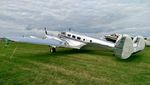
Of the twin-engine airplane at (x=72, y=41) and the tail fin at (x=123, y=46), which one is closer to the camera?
the tail fin at (x=123, y=46)

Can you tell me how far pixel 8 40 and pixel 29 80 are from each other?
8346 mm

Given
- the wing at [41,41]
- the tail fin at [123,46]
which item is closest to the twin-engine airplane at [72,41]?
the wing at [41,41]

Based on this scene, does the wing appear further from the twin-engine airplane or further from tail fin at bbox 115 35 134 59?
tail fin at bbox 115 35 134 59

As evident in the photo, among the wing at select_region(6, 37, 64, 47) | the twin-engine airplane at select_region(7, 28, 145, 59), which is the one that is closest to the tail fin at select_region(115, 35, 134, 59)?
the twin-engine airplane at select_region(7, 28, 145, 59)

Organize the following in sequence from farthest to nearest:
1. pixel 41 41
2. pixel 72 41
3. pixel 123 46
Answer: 1. pixel 72 41
2. pixel 41 41
3. pixel 123 46

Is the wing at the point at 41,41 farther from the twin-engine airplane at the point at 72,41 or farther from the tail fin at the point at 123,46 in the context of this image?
the tail fin at the point at 123,46

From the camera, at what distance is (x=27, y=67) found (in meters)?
14.4

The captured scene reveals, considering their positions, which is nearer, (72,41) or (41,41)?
(41,41)

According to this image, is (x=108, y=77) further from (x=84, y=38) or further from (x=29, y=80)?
(x=84, y=38)

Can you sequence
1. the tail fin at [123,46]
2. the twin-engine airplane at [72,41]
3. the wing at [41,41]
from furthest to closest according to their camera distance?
the wing at [41,41]
the twin-engine airplane at [72,41]
the tail fin at [123,46]

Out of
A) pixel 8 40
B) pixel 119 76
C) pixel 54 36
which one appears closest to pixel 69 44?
pixel 54 36

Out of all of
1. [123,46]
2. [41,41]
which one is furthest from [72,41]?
[123,46]

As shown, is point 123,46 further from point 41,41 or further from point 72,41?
point 72,41

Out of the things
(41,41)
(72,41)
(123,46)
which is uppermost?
(123,46)
